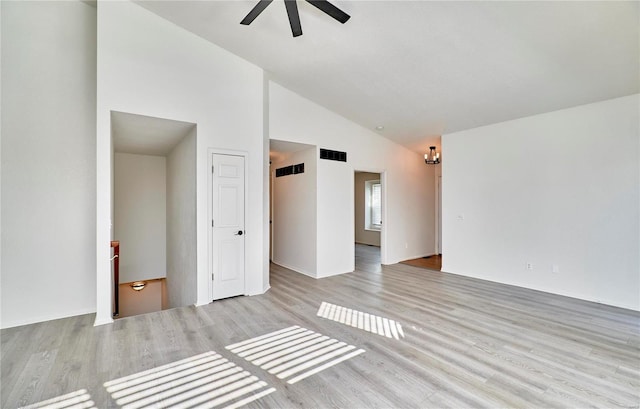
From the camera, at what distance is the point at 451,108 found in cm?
474

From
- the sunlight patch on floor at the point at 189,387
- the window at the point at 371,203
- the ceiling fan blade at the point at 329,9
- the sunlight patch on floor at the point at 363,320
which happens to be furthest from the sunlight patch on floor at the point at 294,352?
the window at the point at 371,203

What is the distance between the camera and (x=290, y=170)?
616 centimetres

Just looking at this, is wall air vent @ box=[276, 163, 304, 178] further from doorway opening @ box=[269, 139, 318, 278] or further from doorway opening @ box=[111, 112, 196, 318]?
doorway opening @ box=[111, 112, 196, 318]

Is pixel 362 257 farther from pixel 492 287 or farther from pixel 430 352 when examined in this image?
pixel 430 352

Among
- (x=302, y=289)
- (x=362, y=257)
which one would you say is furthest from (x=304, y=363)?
(x=362, y=257)

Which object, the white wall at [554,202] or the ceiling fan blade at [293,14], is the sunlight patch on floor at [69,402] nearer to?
the ceiling fan blade at [293,14]

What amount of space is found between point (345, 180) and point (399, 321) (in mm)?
3114

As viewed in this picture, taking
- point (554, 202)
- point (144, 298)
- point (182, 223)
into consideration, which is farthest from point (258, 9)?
point (144, 298)

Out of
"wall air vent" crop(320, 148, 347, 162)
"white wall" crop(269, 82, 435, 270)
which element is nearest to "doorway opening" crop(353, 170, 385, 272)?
"white wall" crop(269, 82, 435, 270)

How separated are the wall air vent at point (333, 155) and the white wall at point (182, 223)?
233cm

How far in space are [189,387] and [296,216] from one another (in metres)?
4.02

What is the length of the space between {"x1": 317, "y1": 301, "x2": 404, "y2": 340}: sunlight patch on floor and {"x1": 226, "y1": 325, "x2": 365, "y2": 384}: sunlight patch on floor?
1.53ft

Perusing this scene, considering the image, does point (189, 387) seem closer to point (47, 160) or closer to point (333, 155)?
point (47, 160)

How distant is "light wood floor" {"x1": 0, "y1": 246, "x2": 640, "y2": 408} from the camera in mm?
2070
